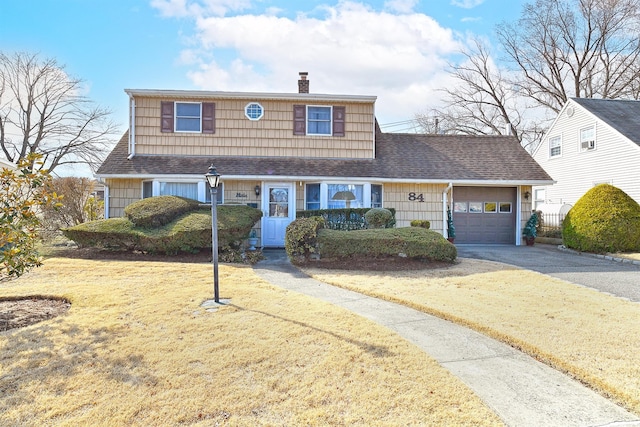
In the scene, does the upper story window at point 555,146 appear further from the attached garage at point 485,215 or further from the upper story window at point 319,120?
the upper story window at point 319,120

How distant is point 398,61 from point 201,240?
12611 millimetres

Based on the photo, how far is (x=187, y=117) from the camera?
1330cm

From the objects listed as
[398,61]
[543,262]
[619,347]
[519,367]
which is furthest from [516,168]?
[519,367]


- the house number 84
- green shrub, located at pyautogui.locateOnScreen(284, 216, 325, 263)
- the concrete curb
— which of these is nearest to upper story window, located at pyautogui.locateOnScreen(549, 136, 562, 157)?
the concrete curb

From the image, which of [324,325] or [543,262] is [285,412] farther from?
[543,262]

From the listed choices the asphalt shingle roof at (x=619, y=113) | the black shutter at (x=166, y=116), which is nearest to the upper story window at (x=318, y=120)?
the black shutter at (x=166, y=116)

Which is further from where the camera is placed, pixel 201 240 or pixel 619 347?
pixel 201 240

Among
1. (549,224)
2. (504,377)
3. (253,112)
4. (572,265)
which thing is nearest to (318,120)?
(253,112)

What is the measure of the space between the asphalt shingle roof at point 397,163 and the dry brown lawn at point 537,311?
5011 millimetres

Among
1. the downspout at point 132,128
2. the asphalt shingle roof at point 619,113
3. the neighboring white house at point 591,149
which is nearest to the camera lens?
the downspout at point 132,128

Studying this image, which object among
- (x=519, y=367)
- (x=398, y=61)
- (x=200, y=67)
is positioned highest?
(x=398, y=61)

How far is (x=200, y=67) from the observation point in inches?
504

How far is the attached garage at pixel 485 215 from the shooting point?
1467 centimetres

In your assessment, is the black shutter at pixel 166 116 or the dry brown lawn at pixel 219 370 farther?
the black shutter at pixel 166 116
